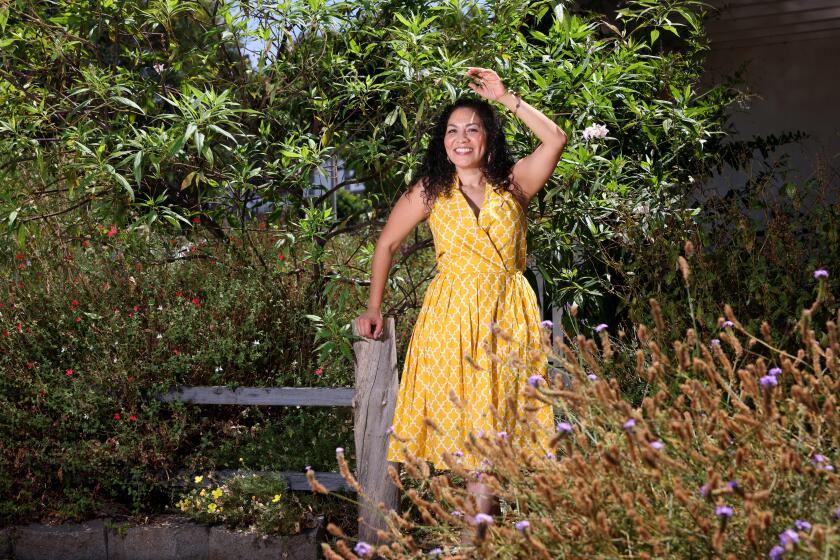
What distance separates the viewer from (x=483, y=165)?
11.0 feet

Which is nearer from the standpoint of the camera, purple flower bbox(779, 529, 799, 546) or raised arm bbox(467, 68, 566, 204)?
purple flower bbox(779, 529, 799, 546)

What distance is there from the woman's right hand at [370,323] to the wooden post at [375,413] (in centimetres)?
14

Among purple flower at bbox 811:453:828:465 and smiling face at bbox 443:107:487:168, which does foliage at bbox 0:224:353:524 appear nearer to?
smiling face at bbox 443:107:487:168

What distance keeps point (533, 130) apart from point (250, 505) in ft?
6.84

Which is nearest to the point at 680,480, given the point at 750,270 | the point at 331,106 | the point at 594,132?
the point at 594,132

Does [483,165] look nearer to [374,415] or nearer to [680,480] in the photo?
[374,415]

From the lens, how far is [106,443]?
413 centimetres

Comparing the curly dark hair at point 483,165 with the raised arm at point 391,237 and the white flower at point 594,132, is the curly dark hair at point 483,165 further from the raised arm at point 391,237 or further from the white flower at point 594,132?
the white flower at point 594,132

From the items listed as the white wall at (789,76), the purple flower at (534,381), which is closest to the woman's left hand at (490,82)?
the purple flower at (534,381)

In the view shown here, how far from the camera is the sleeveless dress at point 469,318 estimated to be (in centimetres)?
318

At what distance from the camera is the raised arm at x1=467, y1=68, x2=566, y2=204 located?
3.22m

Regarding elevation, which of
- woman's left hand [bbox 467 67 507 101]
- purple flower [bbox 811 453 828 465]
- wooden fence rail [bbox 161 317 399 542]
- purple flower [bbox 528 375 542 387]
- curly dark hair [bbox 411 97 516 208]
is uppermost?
woman's left hand [bbox 467 67 507 101]

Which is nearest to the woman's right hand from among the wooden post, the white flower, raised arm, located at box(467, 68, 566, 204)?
the wooden post

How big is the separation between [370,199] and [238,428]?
4.22ft
